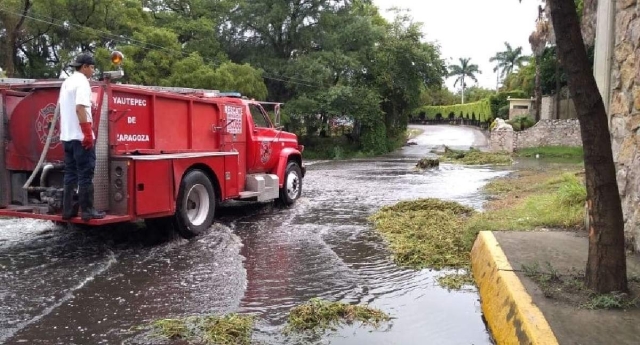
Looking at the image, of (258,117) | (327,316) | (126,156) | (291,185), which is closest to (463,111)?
(291,185)

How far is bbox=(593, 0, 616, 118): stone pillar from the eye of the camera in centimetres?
691

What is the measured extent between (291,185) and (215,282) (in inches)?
254

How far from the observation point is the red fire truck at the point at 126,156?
753cm

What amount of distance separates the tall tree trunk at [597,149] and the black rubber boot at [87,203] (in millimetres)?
5633

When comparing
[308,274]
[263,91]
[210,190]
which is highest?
[263,91]

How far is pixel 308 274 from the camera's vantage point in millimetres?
6859

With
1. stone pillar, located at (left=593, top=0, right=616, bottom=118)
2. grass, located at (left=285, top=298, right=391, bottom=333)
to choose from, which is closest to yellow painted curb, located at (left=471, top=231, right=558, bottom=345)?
grass, located at (left=285, top=298, right=391, bottom=333)

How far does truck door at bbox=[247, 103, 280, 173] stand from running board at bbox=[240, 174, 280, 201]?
0.72 feet

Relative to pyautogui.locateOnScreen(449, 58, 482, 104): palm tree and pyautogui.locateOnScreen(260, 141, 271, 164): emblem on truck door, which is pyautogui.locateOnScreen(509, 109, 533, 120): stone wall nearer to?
pyautogui.locateOnScreen(260, 141, 271, 164): emblem on truck door

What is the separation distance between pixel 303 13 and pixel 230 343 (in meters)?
35.3

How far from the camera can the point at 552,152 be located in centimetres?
3334

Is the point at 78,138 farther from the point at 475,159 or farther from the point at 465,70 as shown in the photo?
the point at 465,70

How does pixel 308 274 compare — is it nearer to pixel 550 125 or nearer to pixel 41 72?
pixel 41 72

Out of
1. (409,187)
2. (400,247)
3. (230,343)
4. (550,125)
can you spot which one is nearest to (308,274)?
(400,247)
